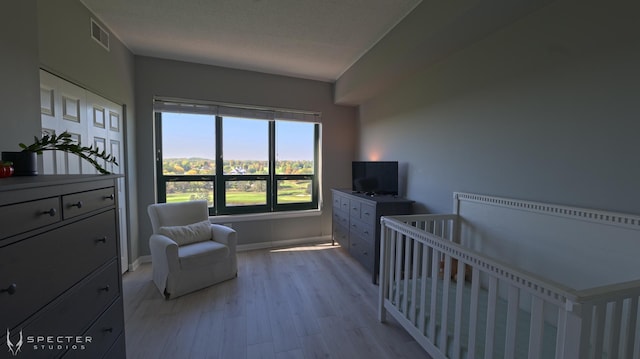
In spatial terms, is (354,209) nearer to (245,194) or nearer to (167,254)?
(245,194)

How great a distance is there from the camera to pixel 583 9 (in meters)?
1.48

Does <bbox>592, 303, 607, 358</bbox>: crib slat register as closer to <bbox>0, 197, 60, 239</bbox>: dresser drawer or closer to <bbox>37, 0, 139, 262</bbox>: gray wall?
<bbox>0, 197, 60, 239</bbox>: dresser drawer

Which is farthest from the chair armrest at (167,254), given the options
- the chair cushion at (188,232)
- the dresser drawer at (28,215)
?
the dresser drawer at (28,215)

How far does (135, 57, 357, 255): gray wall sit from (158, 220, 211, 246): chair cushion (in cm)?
76

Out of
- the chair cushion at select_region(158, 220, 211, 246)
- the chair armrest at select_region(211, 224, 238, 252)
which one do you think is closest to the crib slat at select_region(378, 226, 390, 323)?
the chair armrest at select_region(211, 224, 238, 252)

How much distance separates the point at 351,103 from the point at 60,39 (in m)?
3.28

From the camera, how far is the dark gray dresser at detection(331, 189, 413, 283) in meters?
2.73

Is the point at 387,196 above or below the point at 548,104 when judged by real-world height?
below

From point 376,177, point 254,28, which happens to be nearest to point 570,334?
point 376,177

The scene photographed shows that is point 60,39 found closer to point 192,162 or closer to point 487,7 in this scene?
point 192,162

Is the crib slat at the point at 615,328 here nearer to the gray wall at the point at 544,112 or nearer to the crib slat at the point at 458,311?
the crib slat at the point at 458,311

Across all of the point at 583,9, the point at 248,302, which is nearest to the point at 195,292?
the point at 248,302

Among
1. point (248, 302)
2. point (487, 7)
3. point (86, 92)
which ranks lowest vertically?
point (248, 302)

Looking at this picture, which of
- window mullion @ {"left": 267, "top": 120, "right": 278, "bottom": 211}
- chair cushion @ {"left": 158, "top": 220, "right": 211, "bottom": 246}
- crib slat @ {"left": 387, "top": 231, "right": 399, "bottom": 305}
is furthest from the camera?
window mullion @ {"left": 267, "top": 120, "right": 278, "bottom": 211}
